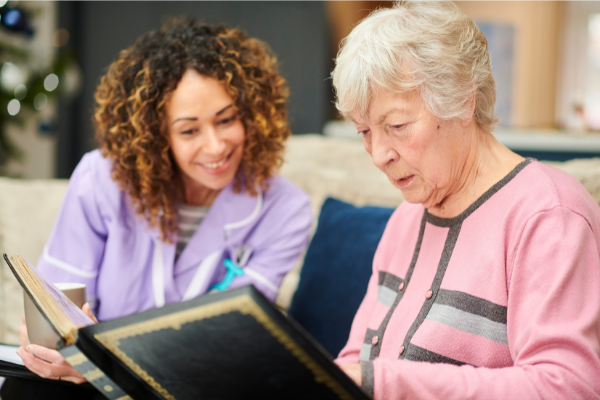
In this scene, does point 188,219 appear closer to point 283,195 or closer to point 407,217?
point 283,195

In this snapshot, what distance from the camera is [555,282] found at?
72 centimetres

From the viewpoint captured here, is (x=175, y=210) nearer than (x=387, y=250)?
No

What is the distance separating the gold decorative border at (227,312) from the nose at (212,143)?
0.79 m

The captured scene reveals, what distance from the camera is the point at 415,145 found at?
91 centimetres

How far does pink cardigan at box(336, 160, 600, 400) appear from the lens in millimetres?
698

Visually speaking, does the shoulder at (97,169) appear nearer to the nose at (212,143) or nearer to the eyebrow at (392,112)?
the nose at (212,143)

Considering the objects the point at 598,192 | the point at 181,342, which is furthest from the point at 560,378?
the point at 598,192

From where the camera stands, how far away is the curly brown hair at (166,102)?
1420 millimetres

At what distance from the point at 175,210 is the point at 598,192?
3.46 feet

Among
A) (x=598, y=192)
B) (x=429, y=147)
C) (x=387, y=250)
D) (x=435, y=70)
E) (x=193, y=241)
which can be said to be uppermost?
(x=435, y=70)

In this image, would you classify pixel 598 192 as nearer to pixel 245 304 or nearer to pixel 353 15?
pixel 245 304

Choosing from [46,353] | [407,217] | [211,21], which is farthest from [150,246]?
[211,21]

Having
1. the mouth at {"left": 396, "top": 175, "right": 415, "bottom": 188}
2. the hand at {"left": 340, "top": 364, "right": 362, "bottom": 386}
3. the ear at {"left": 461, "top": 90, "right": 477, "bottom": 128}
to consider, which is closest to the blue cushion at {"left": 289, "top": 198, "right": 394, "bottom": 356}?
the mouth at {"left": 396, "top": 175, "right": 415, "bottom": 188}

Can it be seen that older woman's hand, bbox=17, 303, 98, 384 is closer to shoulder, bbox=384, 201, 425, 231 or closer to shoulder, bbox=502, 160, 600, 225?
shoulder, bbox=384, 201, 425, 231
